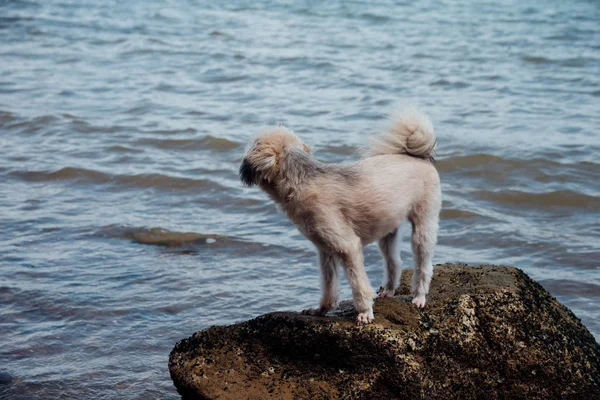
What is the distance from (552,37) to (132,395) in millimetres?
16023

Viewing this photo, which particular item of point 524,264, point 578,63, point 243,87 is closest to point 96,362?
point 524,264

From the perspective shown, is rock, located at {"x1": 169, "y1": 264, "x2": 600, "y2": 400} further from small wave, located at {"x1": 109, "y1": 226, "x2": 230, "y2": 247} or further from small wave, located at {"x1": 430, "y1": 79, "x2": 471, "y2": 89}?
small wave, located at {"x1": 430, "y1": 79, "x2": 471, "y2": 89}

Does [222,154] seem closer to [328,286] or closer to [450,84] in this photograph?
[450,84]

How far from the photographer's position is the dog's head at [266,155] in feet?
16.4

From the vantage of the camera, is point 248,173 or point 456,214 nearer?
point 248,173

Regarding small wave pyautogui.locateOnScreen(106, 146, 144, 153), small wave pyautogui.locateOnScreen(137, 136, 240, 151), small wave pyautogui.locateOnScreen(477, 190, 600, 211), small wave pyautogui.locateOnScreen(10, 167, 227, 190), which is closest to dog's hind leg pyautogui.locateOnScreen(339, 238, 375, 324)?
small wave pyautogui.locateOnScreen(477, 190, 600, 211)

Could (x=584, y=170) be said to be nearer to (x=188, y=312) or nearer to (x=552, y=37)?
(x=188, y=312)

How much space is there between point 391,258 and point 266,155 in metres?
1.44

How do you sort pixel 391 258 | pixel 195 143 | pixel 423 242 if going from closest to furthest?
pixel 423 242, pixel 391 258, pixel 195 143

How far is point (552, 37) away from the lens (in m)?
19.2

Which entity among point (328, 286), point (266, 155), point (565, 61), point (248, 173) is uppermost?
point (266, 155)

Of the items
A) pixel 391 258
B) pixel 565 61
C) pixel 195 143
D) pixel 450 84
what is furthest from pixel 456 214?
pixel 565 61

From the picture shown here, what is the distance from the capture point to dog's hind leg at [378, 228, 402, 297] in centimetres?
589

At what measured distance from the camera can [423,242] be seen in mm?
5621
